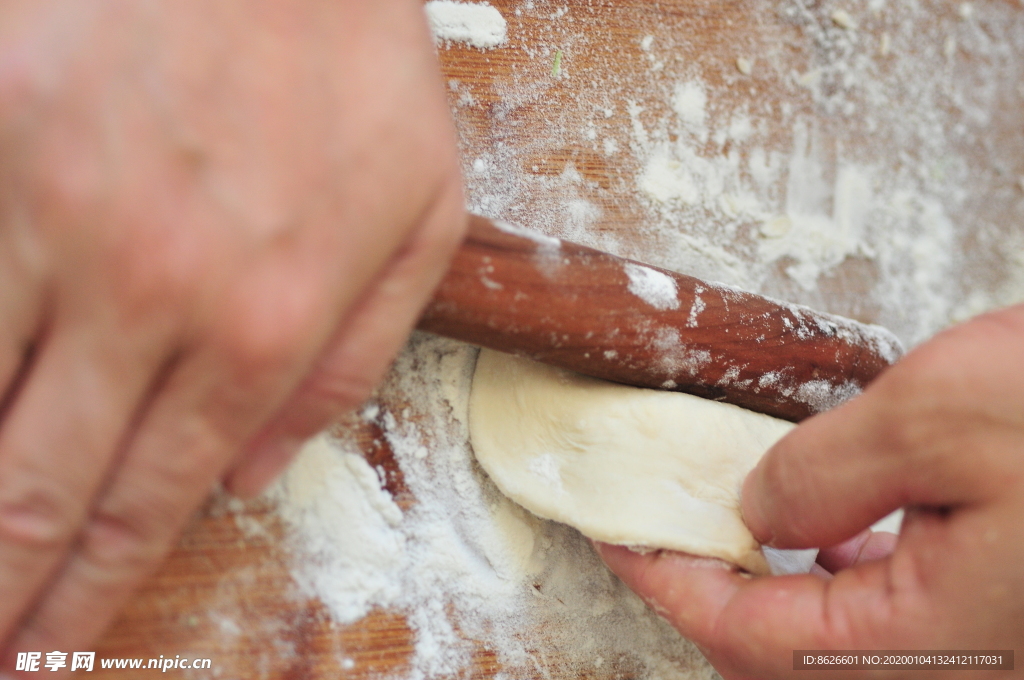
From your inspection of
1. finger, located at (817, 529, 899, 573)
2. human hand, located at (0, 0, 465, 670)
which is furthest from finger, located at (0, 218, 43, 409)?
finger, located at (817, 529, 899, 573)

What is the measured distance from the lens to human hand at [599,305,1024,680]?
55cm

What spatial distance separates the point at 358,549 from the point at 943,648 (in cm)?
56

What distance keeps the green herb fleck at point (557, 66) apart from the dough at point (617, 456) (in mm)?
409

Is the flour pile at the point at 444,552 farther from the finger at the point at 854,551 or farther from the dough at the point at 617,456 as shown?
the finger at the point at 854,551

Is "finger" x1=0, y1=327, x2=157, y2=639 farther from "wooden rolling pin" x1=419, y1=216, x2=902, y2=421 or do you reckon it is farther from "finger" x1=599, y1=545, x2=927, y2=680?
"finger" x1=599, y1=545, x2=927, y2=680

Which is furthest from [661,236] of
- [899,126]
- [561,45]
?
[899,126]

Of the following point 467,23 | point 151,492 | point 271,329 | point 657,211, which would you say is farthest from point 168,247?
point 657,211

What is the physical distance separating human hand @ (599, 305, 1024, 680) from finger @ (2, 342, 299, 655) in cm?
49

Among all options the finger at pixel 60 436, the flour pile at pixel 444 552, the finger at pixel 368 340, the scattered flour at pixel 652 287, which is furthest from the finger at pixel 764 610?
the finger at pixel 60 436

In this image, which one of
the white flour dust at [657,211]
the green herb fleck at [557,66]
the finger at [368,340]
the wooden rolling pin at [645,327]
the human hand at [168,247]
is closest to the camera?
the human hand at [168,247]

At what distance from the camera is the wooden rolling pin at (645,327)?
65cm

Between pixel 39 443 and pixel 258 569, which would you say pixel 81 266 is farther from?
pixel 258 569

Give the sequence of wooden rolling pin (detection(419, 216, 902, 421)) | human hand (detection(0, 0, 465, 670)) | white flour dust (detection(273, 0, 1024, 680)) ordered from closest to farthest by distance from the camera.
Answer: human hand (detection(0, 0, 465, 670)) → wooden rolling pin (detection(419, 216, 902, 421)) → white flour dust (detection(273, 0, 1024, 680))

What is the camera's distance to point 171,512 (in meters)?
0.51
